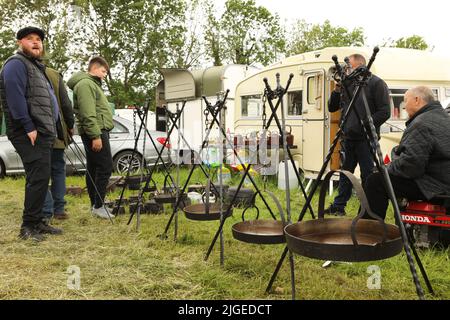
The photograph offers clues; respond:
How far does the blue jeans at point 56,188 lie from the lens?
4.87 meters

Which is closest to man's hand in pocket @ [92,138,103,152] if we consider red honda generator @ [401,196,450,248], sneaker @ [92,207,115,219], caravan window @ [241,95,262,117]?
sneaker @ [92,207,115,219]

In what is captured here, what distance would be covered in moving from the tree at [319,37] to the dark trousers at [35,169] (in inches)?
1106

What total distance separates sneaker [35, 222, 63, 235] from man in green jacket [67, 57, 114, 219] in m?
0.74

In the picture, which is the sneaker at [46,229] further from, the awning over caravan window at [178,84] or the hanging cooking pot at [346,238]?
the awning over caravan window at [178,84]

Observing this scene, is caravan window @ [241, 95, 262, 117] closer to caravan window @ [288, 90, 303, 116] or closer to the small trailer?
the small trailer

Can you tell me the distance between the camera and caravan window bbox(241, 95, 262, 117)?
8.80 meters

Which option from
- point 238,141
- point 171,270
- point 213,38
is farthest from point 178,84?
point 213,38

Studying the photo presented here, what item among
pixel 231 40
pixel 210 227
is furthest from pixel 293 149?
pixel 231 40

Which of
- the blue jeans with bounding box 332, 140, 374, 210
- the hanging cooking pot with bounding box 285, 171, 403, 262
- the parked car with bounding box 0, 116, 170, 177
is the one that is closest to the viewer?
the hanging cooking pot with bounding box 285, 171, 403, 262

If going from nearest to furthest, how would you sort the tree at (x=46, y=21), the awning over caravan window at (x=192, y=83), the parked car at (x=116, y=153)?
the parked car at (x=116, y=153) < the awning over caravan window at (x=192, y=83) < the tree at (x=46, y=21)

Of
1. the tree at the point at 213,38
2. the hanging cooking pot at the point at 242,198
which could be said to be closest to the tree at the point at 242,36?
the tree at the point at 213,38

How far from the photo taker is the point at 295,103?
295 inches
